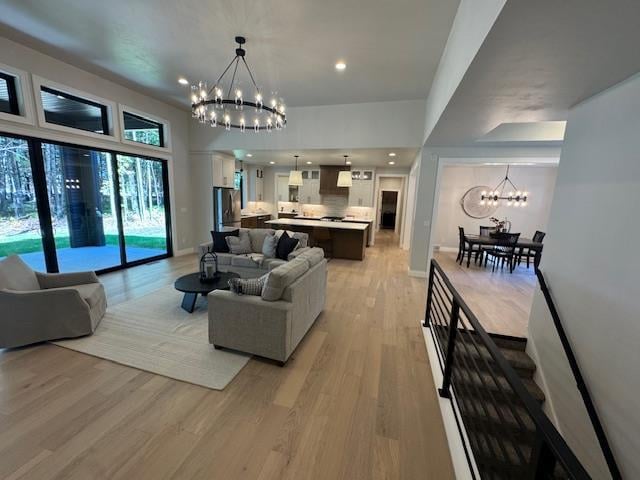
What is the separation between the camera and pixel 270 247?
4816mm

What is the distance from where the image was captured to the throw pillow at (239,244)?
Result: 16.3ft

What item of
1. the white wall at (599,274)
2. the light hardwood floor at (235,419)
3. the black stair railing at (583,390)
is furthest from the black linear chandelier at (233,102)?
the black stair railing at (583,390)

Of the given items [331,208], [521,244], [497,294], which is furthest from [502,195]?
[331,208]

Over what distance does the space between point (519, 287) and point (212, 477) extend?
5.67 meters

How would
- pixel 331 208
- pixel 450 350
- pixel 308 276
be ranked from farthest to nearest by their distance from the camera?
pixel 331 208 < pixel 308 276 < pixel 450 350

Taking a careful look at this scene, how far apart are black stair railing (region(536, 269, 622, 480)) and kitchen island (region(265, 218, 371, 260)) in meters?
4.21

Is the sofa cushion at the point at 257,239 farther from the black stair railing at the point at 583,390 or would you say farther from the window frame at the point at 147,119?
the black stair railing at the point at 583,390

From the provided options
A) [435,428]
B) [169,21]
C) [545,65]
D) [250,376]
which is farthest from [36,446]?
[545,65]

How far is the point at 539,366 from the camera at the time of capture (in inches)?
110

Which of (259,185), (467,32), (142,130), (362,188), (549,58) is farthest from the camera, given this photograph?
(259,185)

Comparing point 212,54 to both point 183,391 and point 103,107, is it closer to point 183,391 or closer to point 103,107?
point 103,107

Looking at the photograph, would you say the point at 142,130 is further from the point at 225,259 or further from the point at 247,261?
the point at 247,261

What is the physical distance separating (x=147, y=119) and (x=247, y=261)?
4.16 metres

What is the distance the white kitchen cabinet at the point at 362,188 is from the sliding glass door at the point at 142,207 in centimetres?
582
